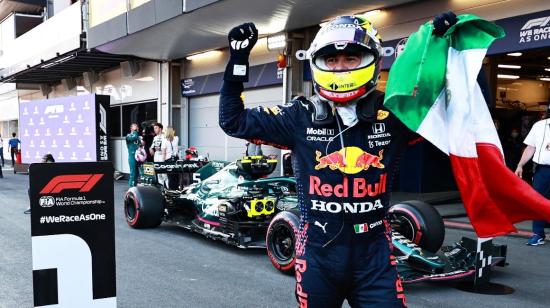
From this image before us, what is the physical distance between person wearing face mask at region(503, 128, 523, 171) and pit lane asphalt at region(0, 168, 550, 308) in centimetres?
557

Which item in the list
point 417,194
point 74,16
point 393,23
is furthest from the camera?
point 74,16

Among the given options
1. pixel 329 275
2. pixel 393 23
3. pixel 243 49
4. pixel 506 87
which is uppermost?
pixel 393 23

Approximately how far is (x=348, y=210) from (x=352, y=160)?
0.70 ft

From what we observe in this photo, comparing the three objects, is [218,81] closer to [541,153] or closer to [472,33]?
[541,153]

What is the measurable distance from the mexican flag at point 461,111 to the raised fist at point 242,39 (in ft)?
2.08

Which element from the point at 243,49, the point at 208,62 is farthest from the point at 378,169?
the point at 208,62

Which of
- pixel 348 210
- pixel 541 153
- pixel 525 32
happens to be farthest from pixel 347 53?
pixel 525 32

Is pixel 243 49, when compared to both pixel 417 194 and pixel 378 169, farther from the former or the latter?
pixel 417 194

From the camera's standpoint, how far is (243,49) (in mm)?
2248

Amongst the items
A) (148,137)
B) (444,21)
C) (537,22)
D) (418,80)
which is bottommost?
(148,137)

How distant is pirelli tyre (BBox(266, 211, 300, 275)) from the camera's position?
534 cm

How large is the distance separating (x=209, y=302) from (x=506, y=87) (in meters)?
11.8

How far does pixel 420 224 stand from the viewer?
18.4 feet

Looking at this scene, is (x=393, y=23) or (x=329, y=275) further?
(x=393, y=23)
